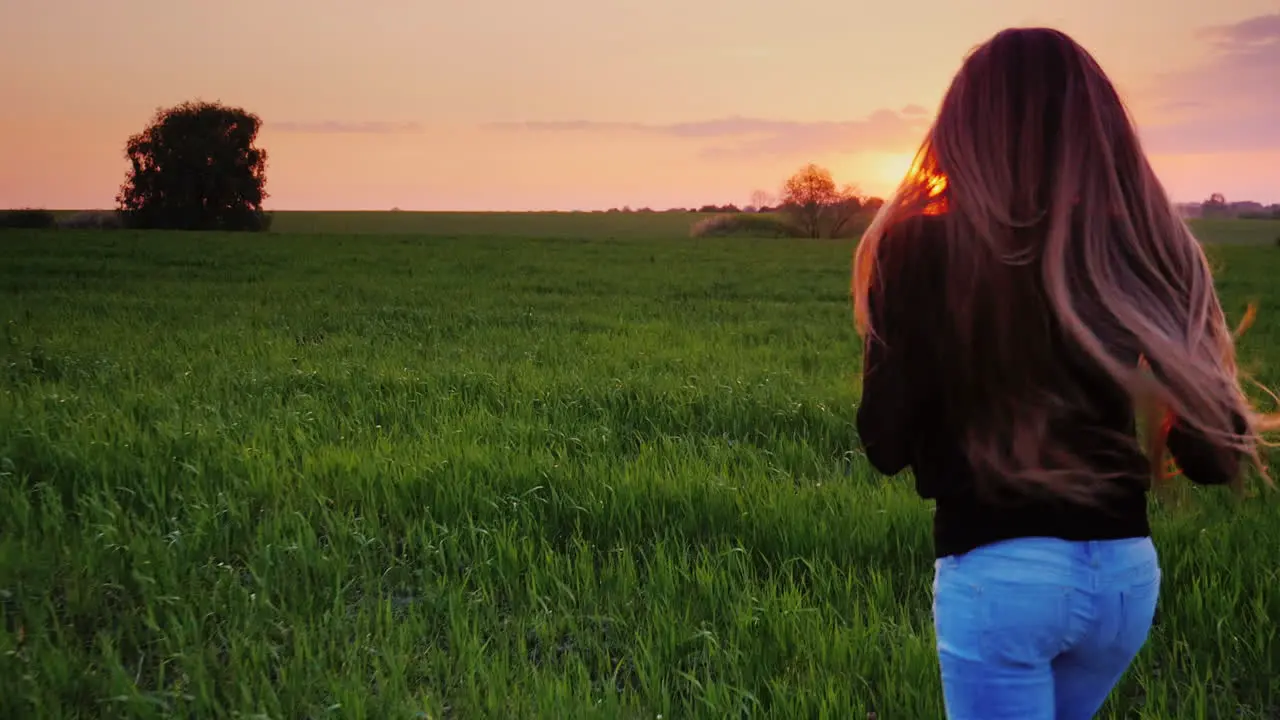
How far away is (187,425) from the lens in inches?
257

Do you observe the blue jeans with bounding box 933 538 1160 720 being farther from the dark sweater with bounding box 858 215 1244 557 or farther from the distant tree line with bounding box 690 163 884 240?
the distant tree line with bounding box 690 163 884 240

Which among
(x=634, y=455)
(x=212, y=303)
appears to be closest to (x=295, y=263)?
(x=212, y=303)

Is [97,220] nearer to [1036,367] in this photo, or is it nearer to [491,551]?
[491,551]

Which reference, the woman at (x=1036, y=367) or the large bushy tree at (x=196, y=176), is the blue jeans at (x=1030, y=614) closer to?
the woman at (x=1036, y=367)

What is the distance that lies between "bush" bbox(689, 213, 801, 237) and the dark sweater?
61.6 m

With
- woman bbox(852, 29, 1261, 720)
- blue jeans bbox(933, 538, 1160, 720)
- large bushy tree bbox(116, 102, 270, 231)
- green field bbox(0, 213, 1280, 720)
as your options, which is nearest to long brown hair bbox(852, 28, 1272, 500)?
woman bbox(852, 29, 1261, 720)

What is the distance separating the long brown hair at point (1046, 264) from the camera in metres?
1.72

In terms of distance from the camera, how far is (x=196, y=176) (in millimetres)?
62094

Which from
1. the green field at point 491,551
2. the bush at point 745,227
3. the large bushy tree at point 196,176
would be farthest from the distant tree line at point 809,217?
the green field at point 491,551

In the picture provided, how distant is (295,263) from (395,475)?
21777 mm

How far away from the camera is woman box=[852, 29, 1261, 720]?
1.69 m

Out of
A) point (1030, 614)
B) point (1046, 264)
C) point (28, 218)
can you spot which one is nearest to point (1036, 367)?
point (1046, 264)

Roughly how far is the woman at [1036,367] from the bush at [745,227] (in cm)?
6145

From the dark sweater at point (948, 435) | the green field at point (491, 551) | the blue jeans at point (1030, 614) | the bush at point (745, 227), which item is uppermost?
the bush at point (745, 227)
